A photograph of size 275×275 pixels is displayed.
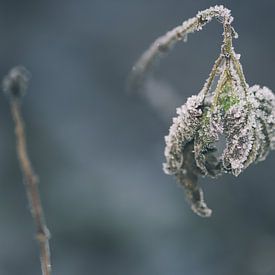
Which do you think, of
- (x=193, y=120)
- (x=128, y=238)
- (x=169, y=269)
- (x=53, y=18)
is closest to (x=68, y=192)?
(x=128, y=238)

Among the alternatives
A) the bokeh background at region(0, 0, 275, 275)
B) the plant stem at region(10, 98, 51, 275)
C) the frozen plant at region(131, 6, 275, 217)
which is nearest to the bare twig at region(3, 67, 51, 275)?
the plant stem at region(10, 98, 51, 275)

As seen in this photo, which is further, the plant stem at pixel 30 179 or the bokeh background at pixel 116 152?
the bokeh background at pixel 116 152

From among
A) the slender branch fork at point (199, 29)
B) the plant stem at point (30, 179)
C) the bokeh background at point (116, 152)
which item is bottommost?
the plant stem at point (30, 179)

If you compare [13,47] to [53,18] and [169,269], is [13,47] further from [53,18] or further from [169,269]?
[169,269]

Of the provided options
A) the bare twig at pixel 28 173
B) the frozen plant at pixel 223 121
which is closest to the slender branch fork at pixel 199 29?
the frozen plant at pixel 223 121

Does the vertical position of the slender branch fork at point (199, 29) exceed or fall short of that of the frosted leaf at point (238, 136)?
it exceeds it

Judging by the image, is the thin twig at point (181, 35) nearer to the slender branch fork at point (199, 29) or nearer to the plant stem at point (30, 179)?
the slender branch fork at point (199, 29)

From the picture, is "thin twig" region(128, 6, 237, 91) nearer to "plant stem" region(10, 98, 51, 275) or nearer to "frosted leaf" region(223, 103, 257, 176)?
"frosted leaf" region(223, 103, 257, 176)

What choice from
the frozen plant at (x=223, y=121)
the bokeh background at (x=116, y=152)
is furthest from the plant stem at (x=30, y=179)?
the bokeh background at (x=116, y=152)

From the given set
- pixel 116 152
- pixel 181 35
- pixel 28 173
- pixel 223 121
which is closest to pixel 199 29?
pixel 181 35
